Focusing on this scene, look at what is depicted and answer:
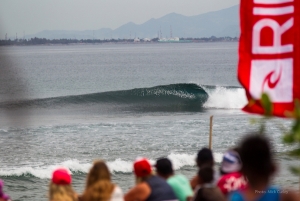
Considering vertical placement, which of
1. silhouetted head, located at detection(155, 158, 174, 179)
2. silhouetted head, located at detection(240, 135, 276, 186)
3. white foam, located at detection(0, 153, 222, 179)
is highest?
silhouetted head, located at detection(240, 135, 276, 186)

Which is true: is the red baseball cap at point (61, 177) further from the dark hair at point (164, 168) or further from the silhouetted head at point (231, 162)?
the silhouetted head at point (231, 162)

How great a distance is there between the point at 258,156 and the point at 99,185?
209cm

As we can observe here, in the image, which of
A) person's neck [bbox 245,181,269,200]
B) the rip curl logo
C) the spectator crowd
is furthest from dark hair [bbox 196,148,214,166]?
person's neck [bbox 245,181,269,200]

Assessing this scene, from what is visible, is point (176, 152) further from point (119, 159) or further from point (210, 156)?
point (210, 156)

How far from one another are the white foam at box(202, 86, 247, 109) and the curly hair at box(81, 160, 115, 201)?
1054 inches

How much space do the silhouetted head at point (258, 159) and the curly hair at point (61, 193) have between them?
7.53 ft

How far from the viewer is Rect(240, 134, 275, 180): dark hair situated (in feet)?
10.4

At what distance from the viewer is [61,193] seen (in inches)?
204

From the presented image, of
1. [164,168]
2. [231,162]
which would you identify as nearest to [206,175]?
[231,162]

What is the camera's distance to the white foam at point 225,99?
32856 millimetres

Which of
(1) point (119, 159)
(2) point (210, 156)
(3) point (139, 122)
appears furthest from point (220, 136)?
(2) point (210, 156)

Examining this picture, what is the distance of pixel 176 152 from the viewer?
16.4 meters

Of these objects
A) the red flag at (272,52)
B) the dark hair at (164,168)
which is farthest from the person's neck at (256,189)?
the dark hair at (164,168)

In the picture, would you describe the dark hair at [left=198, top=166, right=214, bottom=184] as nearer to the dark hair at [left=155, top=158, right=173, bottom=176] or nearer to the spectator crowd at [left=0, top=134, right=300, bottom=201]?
the spectator crowd at [left=0, top=134, right=300, bottom=201]
